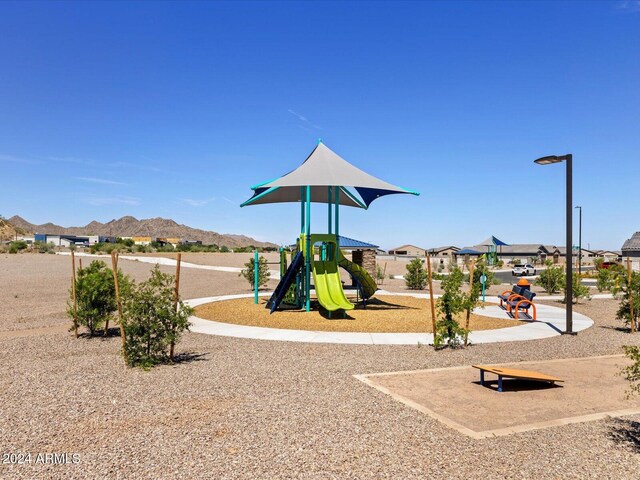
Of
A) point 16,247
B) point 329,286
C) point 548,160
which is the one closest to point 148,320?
point 329,286

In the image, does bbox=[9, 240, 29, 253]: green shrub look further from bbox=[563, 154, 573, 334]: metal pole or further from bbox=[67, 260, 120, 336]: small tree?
bbox=[563, 154, 573, 334]: metal pole

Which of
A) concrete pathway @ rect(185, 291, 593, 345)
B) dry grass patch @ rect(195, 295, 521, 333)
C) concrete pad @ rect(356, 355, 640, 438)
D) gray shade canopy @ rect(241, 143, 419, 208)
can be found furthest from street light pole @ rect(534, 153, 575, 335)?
gray shade canopy @ rect(241, 143, 419, 208)

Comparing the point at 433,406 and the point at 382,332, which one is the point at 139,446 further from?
the point at 382,332

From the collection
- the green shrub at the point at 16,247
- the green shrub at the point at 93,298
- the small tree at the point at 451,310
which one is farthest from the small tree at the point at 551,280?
the green shrub at the point at 16,247

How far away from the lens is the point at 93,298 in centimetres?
1109

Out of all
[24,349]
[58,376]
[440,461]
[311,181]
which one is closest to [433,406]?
[440,461]

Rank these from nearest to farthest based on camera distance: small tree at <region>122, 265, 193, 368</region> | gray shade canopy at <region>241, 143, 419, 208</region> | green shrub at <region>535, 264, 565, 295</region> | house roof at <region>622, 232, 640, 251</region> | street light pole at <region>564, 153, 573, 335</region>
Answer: small tree at <region>122, 265, 193, 368</region>, street light pole at <region>564, 153, 573, 335</region>, gray shade canopy at <region>241, 143, 419, 208</region>, green shrub at <region>535, 264, 565, 295</region>, house roof at <region>622, 232, 640, 251</region>

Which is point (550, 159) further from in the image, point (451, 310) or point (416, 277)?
point (416, 277)

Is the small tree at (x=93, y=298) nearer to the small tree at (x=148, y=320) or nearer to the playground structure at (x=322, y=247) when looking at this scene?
the small tree at (x=148, y=320)

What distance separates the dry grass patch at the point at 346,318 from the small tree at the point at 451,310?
2.04 m

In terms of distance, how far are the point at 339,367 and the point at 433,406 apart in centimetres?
239

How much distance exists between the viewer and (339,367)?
27.6 ft

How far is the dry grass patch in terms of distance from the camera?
12.9m

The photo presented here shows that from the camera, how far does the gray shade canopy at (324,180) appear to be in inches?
583
